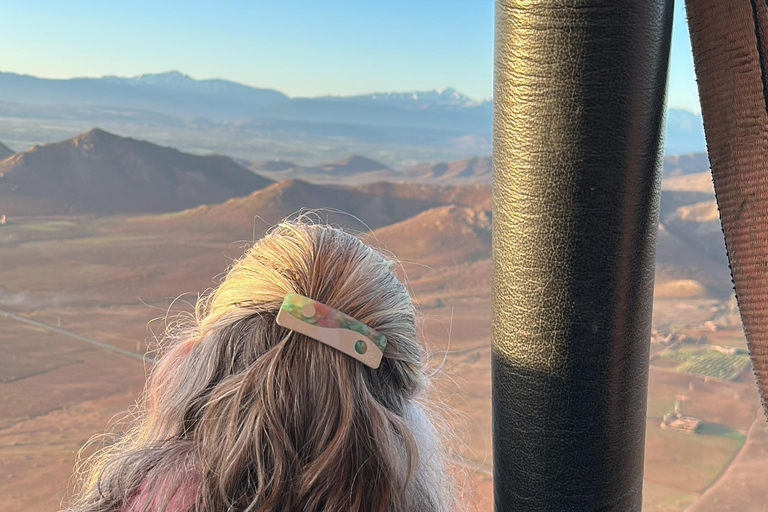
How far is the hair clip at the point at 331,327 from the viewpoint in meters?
0.48

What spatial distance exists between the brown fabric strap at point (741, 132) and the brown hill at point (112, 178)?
28.6 ft

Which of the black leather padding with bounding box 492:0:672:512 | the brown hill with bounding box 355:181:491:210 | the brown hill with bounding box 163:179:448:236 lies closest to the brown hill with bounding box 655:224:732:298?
the brown hill with bounding box 355:181:491:210

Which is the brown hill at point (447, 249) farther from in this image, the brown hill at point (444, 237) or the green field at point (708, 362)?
the green field at point (708, 362)

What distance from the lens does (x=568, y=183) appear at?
0.34 meters

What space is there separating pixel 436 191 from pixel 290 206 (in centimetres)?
368

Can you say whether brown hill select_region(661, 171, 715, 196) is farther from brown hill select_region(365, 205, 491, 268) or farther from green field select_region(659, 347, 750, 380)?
green field select_region(659, 347, 750, 380)

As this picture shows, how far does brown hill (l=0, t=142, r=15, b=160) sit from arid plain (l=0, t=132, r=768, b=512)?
0.16 m

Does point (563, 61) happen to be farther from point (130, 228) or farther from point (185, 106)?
point (185, 106)

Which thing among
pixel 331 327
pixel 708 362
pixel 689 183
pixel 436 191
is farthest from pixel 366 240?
pixel 689 183

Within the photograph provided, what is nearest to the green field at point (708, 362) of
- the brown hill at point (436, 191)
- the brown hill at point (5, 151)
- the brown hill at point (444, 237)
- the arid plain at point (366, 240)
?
the arid plain at point (366, 240)

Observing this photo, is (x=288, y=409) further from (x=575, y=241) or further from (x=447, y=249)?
(x=447, y=249)

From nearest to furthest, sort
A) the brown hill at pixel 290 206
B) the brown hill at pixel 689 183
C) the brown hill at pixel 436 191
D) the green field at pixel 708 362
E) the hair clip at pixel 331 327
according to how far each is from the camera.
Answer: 1. the hair clip at pixel 331 327
2. the green field at pixel 708 362
3. the brown hill at pixel 290 206
4. the brown hill at pixel 689 183
5. the brown hill at pixel 436 191

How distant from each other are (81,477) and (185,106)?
36.0ft

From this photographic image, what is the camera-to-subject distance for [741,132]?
34 centimetres
